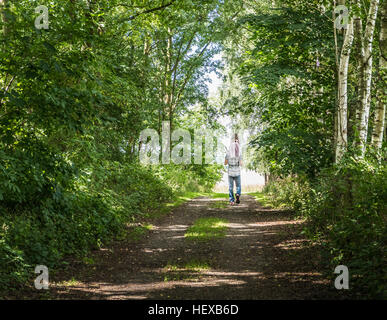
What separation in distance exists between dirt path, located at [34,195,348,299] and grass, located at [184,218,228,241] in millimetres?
217

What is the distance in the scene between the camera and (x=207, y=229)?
33.0ft

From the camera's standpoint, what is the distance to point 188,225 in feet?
36.2

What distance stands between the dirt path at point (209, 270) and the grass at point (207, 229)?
22cm

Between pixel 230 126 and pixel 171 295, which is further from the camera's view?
pixel 230 126

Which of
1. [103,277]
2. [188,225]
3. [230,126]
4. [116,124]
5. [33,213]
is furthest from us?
[230,126]

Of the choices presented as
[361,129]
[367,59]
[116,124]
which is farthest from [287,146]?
[116,124]

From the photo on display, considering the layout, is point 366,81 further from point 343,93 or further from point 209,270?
point 209,270

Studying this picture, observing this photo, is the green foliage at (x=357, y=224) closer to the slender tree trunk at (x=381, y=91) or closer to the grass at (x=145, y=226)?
the slender tree trunk at (x=381, y=91)

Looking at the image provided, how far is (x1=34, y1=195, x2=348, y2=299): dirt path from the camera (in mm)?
5379

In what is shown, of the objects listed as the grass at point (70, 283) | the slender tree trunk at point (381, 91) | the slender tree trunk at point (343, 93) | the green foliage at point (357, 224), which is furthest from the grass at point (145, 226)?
the slender tree trunk at point (381, 91)

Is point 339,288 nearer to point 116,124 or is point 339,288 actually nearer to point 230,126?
point 116,124

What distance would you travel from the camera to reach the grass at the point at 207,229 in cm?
924

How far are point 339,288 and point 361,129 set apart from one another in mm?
5284

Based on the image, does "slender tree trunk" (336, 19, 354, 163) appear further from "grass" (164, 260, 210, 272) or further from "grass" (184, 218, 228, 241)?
"grass" (164, 260, 210, 272)
